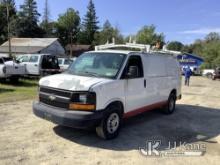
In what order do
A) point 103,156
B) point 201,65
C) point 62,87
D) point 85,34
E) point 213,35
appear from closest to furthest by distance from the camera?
point 103,156, point 62,87, point 201,65, point 85,34, point 213,35

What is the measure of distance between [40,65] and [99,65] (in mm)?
13691

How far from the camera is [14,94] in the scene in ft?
43.9

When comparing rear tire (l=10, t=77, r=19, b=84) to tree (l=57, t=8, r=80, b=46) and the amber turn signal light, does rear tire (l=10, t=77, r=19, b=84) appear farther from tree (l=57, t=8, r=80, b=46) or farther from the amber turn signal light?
tree (l=57, t=8, r=80, b=46)

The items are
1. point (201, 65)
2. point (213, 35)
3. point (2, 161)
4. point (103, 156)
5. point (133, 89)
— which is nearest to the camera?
point (2, 161)

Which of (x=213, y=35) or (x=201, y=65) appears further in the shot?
(x=213, y=35)

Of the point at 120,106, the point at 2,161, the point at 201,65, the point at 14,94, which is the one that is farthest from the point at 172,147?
the point at 201,65

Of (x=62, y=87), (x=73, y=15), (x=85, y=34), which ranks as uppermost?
(x=73, y=15)

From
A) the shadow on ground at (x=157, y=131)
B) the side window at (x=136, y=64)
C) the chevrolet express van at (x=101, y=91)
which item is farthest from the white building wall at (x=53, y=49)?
the side window at (x=136, y=64)

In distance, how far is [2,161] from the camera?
17.9 feet

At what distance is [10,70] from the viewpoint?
666 inches

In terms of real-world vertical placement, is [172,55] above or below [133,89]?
above

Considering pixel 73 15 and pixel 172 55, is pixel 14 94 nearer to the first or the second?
pixel 172 55

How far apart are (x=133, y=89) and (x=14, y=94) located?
Answer: 753cm

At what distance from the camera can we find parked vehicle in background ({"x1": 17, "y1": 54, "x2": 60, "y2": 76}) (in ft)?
66.8
